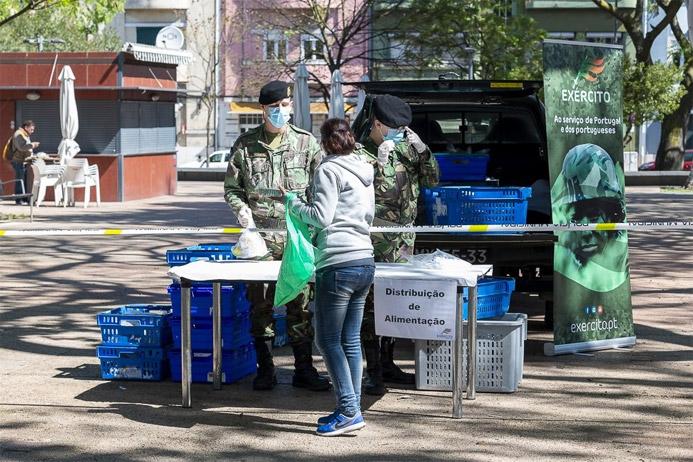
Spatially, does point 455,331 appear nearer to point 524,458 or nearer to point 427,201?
point 524,458

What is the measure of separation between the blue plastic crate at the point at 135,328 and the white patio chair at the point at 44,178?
17881mm

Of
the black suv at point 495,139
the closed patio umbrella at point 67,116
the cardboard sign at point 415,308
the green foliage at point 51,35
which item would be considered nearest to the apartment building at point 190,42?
the green foliage at point 51,35

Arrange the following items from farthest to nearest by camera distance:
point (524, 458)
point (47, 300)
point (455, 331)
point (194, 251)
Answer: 1. point (47, 300)
2. point (194, 251)
3. point (455, 331)
4. point (524, 458)

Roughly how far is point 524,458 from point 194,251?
10.7 ft

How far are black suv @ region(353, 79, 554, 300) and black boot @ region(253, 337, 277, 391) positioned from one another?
2064 mm

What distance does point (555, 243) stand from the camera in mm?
9656

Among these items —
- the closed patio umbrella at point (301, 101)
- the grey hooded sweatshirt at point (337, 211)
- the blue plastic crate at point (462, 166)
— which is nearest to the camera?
the grey hooded sweatshirt at point (337, 211)

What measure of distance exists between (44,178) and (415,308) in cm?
1972

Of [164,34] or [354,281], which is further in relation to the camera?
[164,34]

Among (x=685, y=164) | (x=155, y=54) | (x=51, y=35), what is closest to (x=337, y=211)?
(x=155, y=54)

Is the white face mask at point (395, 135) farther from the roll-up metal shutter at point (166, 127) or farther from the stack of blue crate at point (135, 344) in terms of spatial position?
the roll-up metal shutter at point (166, 127)

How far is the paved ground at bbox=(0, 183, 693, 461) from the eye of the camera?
22.7 feet

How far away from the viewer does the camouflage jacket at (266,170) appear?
849cm

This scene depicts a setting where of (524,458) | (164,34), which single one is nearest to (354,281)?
(524,458)
